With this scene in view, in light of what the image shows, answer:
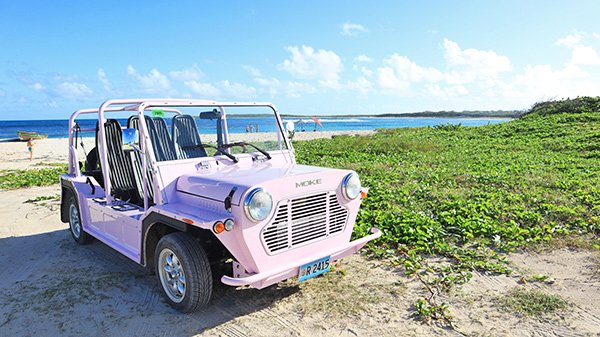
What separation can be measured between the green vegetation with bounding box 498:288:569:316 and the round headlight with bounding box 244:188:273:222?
2.66 m

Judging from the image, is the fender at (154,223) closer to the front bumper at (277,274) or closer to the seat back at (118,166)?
the front bumper at (277,274)

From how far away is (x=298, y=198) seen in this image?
161 inches

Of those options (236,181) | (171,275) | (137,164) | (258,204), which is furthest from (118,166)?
(258,204)

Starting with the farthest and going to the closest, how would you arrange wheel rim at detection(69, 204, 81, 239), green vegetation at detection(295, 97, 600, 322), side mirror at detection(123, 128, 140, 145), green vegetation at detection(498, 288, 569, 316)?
wheel rim at detection(69, 204, 81, 239) < green vegetation at detection(295, 97, 600, 322) < side mirror at detection(123, 128, 140, 145) < green vegetation at detection(498, 288, 569, 316)

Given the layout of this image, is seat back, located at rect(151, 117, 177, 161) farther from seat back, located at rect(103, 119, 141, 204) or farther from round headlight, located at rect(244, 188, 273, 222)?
round headlight, located at rect(244, 188, 273, 222)

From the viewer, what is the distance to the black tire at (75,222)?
6.42m

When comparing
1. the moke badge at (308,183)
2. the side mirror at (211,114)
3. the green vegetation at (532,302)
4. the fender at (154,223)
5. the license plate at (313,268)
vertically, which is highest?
the side mirror at (211,114)

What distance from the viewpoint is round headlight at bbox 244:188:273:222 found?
369 cm

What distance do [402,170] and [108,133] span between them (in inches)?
314

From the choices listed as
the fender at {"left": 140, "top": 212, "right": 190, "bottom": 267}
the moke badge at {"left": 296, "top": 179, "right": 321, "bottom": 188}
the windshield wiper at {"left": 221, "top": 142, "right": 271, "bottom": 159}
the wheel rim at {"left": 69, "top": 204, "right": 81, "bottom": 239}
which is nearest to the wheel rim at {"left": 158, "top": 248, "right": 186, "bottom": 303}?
the fender at {"left": 140, "top": 212, "right": 190, "bottom": 267}

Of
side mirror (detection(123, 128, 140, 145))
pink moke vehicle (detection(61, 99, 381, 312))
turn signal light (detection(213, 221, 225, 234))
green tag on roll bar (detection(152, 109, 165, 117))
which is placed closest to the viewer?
turn signal light (detection(213, 221, 225, 234))

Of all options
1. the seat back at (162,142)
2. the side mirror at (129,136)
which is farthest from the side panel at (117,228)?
the side mirror at (129,136)

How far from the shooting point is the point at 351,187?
453 centimetres

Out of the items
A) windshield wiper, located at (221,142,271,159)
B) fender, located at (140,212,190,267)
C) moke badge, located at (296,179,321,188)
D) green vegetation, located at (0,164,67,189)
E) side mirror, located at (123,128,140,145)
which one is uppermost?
side mirror, located at (123,128,140,145)
